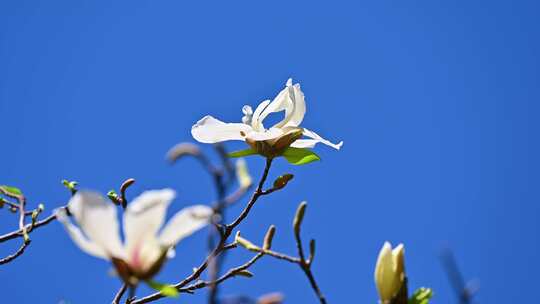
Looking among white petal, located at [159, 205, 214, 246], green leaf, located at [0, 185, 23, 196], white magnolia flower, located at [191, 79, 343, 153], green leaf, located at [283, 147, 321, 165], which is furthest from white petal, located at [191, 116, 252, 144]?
white petal, located at [159, 205, 214, 246]

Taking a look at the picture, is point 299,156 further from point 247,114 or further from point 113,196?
point 113,196

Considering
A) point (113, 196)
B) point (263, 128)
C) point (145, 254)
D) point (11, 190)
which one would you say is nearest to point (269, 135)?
point (263, 128)

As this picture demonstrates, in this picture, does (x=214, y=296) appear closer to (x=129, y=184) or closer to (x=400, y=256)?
(x=400, y=256)

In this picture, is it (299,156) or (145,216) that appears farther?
(299,156)

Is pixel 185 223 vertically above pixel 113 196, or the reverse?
pixel 113 196

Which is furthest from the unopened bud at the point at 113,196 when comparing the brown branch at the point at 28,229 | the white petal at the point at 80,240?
the white petal at the point at 80,240

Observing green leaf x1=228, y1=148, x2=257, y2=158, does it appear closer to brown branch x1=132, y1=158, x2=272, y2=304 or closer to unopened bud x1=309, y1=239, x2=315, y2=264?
brown branch x1=132, y1=158, x2=272, y2=304
